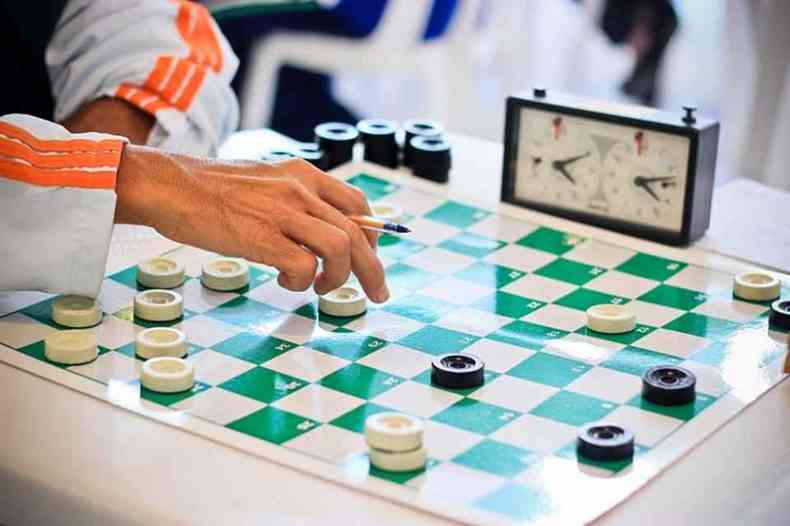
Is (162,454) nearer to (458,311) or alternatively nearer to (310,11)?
(458,311)

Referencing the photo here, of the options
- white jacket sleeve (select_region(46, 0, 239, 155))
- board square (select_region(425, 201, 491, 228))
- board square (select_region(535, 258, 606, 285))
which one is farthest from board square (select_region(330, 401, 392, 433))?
white jacket sleeve (select_region(46, 0, 239, 155))

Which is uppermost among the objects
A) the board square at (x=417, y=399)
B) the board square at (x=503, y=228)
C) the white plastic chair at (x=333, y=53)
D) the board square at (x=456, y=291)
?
the board square at (x=503, y=228)

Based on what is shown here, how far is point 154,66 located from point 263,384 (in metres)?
0.89

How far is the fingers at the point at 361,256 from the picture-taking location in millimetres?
1609

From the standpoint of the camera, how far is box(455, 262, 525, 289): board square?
1.71m

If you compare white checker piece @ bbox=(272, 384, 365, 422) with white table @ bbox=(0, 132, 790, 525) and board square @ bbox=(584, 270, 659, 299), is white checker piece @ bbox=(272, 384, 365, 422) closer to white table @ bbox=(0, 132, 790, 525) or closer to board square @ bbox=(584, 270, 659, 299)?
white table @ bbox=(0, 132, 790, 525)

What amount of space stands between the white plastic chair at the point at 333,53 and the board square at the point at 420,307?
2.16m

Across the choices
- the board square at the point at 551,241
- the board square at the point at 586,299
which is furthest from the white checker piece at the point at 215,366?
the board square at the point at 551,241

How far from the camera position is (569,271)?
176 cm

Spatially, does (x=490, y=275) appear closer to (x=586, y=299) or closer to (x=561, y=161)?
(x=586, y=299)

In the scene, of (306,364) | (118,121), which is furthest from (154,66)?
(306,364)

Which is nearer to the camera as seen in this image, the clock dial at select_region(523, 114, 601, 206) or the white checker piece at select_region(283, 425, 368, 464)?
the white checker piece at select_region(283, 425, 368, 464)

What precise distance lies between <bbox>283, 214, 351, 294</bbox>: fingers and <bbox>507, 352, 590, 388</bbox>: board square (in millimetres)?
260

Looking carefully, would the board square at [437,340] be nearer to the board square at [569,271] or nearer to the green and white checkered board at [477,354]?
the green and white checkered board at [477,354]
